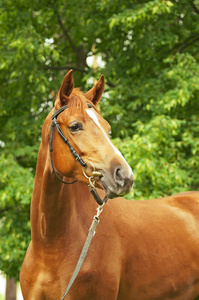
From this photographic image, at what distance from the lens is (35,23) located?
7.41 metres

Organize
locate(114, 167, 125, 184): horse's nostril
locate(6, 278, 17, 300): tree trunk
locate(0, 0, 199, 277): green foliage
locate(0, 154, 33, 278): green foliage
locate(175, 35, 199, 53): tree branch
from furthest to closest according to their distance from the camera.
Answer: locate(6, 278, 17, 300): tree trunk
locate(175, 35, 199, 53): tree branch
locate(0, 0, 199, 277): green foliage
locate(0, 154, 33, 278): green foliage
locate(114, 167, 125, 184): horse's nostril

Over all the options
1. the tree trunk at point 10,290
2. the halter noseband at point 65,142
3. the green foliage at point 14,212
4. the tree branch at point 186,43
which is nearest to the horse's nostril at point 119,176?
the halter noseband at point 65,142

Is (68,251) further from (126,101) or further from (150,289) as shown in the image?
(126,101)

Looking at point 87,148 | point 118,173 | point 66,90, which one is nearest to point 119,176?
point 118,173

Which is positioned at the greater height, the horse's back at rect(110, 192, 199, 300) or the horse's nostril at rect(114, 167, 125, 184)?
the horse's nostril at rect(114, 167, 125, 184)

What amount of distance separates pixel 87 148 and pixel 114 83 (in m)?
4.91

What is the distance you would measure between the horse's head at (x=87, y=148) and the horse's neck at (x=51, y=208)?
16 cm

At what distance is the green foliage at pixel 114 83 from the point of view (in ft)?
19.5

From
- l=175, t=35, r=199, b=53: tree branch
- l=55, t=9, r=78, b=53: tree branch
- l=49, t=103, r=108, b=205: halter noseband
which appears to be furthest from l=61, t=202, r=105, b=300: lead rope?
l=55, t=9, r=78, b=53: tree branch

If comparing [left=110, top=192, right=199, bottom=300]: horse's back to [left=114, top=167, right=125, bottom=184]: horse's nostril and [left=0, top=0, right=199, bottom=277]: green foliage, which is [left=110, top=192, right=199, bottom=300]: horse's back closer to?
Answer: [left=114, top=167, right=125, bottom=184]: horse's nostril

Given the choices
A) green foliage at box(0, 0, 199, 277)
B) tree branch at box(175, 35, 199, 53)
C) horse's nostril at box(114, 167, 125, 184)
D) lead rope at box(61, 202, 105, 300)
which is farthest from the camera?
tree branch at box(175, 35, 199, 53)

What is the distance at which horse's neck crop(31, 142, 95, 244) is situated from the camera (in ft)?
9.57

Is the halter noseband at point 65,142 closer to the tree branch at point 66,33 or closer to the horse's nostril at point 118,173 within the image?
the horse's nostril at point 118,173

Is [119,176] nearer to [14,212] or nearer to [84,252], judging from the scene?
[84,252]
